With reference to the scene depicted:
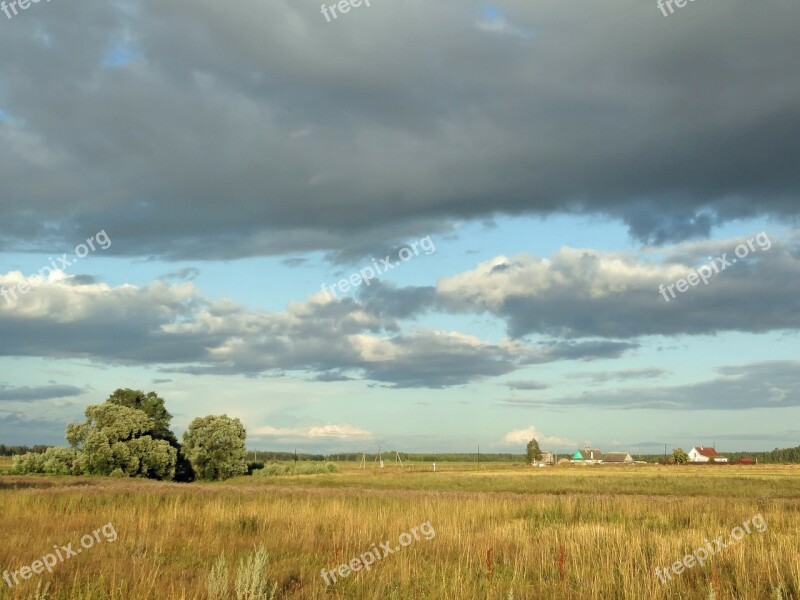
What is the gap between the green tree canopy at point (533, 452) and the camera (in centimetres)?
16575

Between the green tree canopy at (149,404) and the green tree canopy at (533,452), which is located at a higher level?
the green tree canopy at (149,404)

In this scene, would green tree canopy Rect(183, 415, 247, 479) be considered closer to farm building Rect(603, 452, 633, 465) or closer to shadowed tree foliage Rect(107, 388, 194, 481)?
shadowed tree foliage Rect(107, 388, 194, 481)

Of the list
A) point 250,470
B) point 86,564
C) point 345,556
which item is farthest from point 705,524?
point 250,470

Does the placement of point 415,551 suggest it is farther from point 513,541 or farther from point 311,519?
point 311,519

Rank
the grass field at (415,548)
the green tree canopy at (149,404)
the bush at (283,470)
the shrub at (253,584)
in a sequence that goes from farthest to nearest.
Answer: the bush at (283,470), the green tree canopy at (149,404), the grass field at (415,548), the shrub at (253,584)

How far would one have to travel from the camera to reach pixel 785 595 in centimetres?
871

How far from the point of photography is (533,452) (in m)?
166

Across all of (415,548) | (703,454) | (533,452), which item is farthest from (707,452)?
(415,548)

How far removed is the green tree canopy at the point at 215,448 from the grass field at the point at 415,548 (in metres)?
48.9

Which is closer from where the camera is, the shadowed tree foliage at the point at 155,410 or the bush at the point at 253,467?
the shadowed tree foliage at the point at 155,410

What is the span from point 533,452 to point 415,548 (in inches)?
6306

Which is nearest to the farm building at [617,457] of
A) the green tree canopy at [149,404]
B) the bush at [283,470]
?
the bush at [283,470]

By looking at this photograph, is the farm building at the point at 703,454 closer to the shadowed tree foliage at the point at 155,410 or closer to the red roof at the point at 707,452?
the red roof at the point at 707,452

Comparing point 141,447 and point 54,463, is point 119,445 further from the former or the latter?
point 54,463
